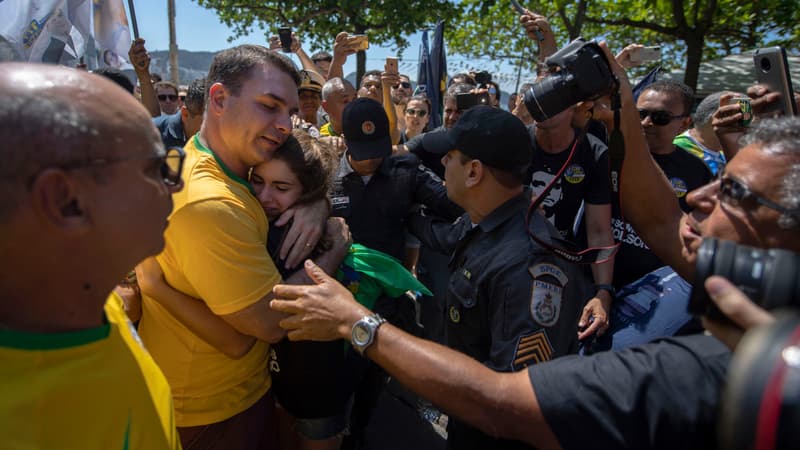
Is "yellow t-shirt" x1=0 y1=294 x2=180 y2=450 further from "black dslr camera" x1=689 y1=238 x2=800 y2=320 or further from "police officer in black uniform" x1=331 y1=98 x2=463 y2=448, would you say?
"police officer in black uniform" x1=331 y1=98 x2=463 y2=448

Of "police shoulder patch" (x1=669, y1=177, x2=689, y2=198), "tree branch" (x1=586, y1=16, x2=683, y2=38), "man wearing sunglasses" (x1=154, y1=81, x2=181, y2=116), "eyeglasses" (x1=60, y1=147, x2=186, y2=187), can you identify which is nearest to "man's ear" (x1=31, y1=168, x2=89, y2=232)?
"eyeglasses" (x1=60, y1=147, x2=186, y2=187)

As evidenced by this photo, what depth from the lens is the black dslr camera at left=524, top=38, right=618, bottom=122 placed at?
2193 mm

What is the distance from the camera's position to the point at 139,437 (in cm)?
113

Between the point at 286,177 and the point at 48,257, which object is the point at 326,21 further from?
the point at 48,257

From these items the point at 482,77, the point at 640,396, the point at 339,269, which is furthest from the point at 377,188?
the point at 482,77

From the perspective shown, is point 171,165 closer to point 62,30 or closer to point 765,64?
point 765,64

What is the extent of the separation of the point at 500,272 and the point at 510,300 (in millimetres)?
120

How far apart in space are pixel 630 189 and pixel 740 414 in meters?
1.80

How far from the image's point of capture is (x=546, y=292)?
5.85 ft

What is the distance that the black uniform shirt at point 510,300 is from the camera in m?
1.75

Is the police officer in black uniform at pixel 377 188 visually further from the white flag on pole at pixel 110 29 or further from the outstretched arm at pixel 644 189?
the white flag on pole at pixel 110 29

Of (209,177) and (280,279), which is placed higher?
(209,177)

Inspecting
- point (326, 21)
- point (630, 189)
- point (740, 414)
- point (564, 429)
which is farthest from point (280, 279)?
point (326, 21)

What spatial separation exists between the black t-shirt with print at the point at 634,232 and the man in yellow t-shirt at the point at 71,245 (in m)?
2.84
